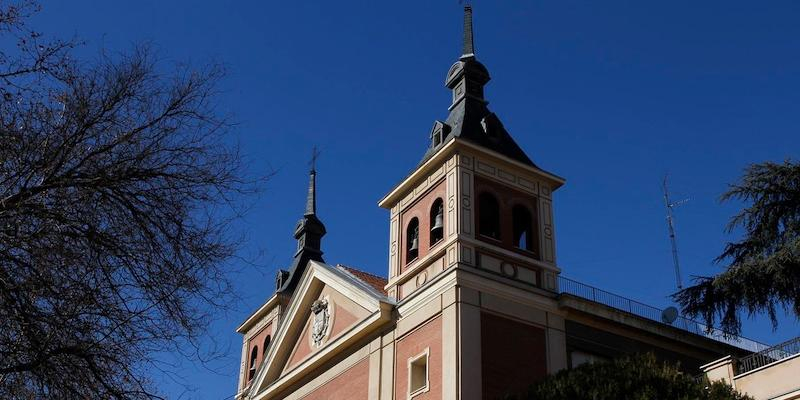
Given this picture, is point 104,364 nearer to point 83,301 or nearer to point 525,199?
point 83,301

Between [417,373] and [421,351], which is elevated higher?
[421,351]

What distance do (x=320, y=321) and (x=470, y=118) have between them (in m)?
7.96

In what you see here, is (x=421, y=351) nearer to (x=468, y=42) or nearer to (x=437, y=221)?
(x=437, y=221)

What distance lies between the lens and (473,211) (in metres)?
24.9

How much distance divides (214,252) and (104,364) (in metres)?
1.57

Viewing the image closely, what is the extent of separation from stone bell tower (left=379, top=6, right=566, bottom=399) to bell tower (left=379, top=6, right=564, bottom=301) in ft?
0.10

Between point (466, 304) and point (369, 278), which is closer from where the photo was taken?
point (466, 304)

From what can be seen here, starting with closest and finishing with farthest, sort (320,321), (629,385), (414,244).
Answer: (629,385)
(414,244)
(320,321)

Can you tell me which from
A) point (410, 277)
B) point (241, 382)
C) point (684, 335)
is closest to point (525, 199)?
point (410, 277)

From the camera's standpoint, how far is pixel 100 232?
9.04 metres

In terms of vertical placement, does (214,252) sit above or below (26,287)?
above

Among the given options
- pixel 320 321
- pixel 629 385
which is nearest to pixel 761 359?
pixel 629 385

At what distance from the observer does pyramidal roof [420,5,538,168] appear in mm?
27078

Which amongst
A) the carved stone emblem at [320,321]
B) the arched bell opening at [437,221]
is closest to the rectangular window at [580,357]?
the arched bell opening at [437,221]
